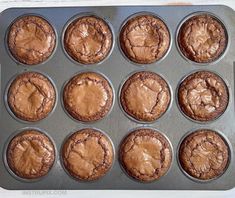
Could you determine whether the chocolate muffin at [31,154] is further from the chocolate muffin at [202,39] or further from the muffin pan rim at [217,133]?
the chocolate muffin at [202,39]

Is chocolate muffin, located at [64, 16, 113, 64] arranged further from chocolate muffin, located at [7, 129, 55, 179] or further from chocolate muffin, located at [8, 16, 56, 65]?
chocolate muffin, located at [7, 129, 55, 179]

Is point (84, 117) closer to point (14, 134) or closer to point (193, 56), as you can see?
A: point (14, 134)

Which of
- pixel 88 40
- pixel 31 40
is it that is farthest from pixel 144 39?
pixel 31 40

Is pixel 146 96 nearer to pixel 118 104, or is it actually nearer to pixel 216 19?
pixel 118 104

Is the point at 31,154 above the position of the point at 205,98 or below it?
below

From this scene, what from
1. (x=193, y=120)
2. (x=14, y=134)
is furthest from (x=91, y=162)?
(x=193, y=120)

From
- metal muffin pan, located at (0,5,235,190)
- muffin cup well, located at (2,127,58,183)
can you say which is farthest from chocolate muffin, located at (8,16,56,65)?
muffin cup well, located at (2,127,58,183)
